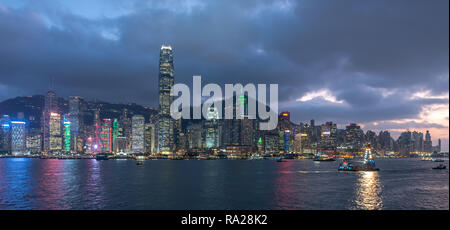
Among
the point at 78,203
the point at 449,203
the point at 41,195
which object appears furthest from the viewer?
the point at 41,195

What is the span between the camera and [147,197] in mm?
51969

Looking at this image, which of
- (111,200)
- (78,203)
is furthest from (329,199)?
(78,203)
